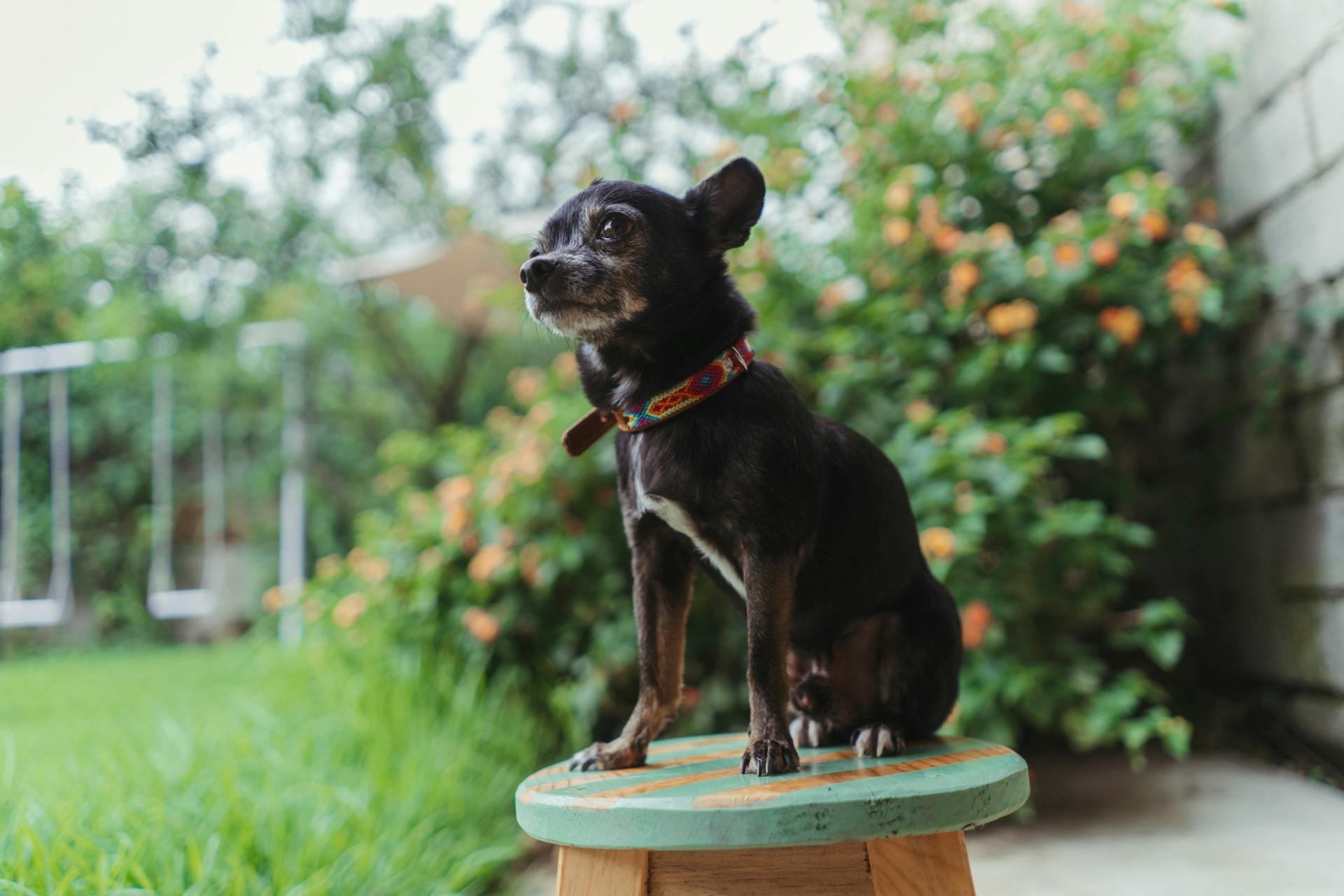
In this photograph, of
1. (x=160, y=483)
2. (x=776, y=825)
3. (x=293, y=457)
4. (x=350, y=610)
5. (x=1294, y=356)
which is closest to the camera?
(x=776, y=825)

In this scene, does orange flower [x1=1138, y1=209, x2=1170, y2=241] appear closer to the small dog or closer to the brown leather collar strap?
the small dog

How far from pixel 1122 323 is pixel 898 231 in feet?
2.60

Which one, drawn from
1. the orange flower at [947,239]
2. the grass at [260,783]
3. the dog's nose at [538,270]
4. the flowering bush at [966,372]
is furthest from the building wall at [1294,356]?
the grass at [260,783]

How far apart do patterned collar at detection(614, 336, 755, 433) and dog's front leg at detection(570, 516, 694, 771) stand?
174 millimetres

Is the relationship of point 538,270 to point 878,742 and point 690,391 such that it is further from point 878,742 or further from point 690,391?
point 878,742

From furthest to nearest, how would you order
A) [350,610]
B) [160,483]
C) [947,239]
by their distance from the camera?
1. [160,483]
2. [350,610]
3. [947,239]

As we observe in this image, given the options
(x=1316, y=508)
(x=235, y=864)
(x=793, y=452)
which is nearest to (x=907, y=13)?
(x=1316, y=508)

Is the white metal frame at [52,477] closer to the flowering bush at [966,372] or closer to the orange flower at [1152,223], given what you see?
the flowering bush at [966,372]

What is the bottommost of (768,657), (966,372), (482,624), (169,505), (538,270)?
(482,624)

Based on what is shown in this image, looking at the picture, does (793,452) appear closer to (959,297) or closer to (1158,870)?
(1158,870)

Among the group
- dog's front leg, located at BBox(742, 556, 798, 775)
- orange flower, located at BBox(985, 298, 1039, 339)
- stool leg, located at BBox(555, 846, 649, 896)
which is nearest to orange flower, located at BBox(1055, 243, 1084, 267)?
orange flower, located at BBox(985, 298, 1039, 339)

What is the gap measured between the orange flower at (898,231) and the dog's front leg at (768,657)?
7.19 ft

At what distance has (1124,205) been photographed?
3.00 meters

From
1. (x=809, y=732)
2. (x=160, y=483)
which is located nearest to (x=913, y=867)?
(x=809, y=732)
